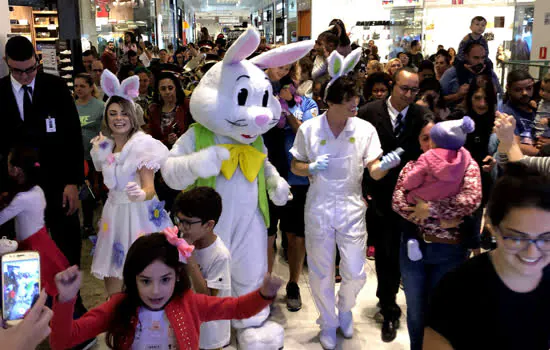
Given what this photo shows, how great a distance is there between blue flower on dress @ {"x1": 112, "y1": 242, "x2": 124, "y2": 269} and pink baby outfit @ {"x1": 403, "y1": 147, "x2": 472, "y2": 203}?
166cm

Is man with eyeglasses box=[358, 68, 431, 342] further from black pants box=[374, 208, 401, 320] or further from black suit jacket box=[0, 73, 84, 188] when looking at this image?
black suit jacket box=[0, 73, 84, 188]

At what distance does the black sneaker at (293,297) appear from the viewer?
4.01 metres

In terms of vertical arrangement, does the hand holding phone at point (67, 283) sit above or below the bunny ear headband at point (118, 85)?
below

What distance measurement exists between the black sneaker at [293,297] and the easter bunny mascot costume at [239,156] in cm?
66

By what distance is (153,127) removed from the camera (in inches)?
172

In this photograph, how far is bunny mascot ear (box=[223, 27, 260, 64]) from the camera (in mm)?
2998

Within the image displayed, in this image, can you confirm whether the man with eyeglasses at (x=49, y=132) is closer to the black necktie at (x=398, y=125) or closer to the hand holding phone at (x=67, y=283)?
the hand holding phone at (x=67, y=283)

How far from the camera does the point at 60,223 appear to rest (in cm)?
354

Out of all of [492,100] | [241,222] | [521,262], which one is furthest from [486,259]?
[492,100]

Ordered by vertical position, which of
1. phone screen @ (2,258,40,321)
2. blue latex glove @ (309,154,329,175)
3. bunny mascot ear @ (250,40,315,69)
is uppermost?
bunny mascot ear @ (250,40,315,69)

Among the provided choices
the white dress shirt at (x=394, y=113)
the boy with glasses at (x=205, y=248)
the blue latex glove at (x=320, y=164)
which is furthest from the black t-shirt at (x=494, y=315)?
the white dress shirt at (x=394, y=113)

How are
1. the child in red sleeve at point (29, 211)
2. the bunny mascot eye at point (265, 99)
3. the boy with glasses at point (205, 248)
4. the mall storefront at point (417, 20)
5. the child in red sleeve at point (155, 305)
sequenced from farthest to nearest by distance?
the mall storefront at point (417, 20) → the bunny mascot eye at point (265, 99) → the child in red sleeve at point (29, 211) → the boy with glasses at point (205, 248) → the child in red sleeve at point (155, 305)

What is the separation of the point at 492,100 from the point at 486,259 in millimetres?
2907

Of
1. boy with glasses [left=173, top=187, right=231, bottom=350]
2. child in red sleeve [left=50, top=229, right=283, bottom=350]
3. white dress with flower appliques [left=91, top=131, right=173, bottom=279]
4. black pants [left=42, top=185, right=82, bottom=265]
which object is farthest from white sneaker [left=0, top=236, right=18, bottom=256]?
child in red sleeve [left=50, top=229, right=283, bottom=350]
